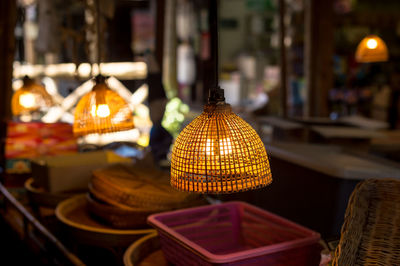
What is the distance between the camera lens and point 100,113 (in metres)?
2.63

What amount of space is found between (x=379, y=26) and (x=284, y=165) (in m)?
11.0

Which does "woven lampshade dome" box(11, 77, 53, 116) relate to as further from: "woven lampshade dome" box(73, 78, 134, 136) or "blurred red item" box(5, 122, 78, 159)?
"woven lampshade dome" box(73, 78, 134, 136)

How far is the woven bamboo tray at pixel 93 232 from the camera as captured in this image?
8.16ft

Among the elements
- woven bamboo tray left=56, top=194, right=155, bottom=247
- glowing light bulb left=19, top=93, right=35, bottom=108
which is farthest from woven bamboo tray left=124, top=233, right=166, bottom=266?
glowing light bulb left=19, top=93, right=35, bottom=108

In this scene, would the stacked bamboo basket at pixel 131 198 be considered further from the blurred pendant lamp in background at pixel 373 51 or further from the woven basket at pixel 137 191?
the blurred pendant lamp in background at pixel 373 51

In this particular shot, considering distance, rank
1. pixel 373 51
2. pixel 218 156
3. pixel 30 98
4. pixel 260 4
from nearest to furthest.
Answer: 1. pixel 218 156
2. pixel 30 98
3. pixel 373 51
4. pixel 260 4

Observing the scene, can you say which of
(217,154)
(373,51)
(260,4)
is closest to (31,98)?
(217,154)

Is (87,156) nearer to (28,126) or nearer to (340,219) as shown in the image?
(28,126)

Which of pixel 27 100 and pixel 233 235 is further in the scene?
pixel 27 100

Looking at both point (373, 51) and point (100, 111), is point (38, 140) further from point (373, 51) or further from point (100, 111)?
point (373, 51)

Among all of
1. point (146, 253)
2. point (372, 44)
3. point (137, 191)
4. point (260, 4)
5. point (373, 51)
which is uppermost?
point (260, 4)

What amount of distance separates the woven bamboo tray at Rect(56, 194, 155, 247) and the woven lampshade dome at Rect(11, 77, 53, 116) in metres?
1.46

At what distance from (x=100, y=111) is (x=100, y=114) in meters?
0.02

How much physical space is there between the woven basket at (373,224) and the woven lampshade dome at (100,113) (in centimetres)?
143
